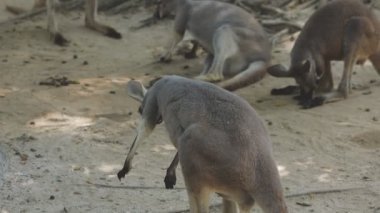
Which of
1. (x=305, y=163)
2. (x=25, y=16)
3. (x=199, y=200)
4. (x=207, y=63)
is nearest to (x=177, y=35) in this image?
(x=207, y=63)

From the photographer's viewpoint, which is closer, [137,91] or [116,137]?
[137,91]

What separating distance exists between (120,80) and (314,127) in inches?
95.4

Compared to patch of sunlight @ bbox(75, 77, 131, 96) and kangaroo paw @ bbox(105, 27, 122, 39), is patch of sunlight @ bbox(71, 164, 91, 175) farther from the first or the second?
kangaroo paw @ bbox(105, 27, 122, 39)

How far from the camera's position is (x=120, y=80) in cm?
817

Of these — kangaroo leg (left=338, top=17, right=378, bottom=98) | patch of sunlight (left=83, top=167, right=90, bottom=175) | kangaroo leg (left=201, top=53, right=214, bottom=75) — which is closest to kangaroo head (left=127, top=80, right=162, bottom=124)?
patch of sunlight (left=83, top=167, right=90, bottom=175)

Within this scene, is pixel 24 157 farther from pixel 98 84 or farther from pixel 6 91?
pixel 98 84

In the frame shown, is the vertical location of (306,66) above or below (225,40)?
above

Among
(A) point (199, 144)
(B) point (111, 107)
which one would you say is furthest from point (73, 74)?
(A) point (199, 144)

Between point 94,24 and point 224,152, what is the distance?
6.71 m

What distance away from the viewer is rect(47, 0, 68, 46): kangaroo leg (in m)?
9.55

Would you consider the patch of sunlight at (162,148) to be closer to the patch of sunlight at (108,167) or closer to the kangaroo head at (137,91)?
the patch of sunlight at (108,167)

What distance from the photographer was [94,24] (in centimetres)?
1020

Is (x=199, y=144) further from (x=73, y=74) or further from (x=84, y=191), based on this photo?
(x=73, y=74)

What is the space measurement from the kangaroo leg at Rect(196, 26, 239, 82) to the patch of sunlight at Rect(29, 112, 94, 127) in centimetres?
170
